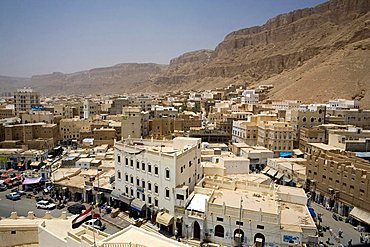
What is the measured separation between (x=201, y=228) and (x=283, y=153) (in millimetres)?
30158

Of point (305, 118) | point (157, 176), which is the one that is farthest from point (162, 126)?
point (157, 176)

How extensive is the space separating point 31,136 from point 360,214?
5328cm

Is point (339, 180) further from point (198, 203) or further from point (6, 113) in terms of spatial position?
point (6, 113)

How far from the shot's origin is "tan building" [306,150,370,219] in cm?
3017

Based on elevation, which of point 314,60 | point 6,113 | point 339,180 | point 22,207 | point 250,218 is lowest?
point 22,207

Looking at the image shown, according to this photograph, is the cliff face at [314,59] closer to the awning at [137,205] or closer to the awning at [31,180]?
the awning at [137,205]

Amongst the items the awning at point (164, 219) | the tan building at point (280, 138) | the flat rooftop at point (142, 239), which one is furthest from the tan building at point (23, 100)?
the flat rooftop at point (142, 239)

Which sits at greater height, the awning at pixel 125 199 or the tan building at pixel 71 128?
the tan building at pixel 71 128

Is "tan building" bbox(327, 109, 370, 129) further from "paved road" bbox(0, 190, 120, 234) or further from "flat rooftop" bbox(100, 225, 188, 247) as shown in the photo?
"flat rooftop" bbox(100, 225, 188, 247)

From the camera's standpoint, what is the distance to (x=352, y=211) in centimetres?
3011

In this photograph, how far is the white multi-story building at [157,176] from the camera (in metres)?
27.9

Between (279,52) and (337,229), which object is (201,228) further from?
(279,52)

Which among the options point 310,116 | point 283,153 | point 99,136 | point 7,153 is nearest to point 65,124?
point 99,136

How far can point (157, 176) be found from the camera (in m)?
29.4
